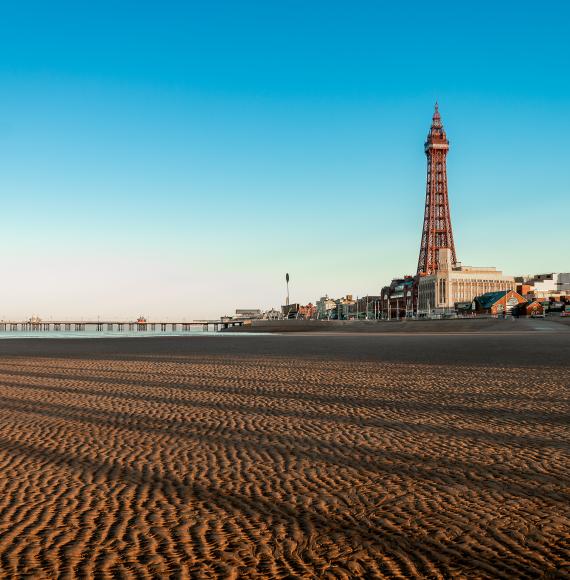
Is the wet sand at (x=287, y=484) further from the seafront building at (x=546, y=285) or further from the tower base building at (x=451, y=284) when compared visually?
the seafront building at (x=546, y=285)

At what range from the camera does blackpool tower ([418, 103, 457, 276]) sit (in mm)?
153125

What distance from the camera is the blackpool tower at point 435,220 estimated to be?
153 meters

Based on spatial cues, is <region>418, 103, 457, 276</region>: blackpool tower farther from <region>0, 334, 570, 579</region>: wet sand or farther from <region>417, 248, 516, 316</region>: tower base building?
<region>0, 334, 570, 579</region>: wet sand

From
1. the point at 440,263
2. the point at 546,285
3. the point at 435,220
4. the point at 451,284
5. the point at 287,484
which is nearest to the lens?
the point at 287,484

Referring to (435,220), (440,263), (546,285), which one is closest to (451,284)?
(440,263)

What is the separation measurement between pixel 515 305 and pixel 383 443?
135 meters

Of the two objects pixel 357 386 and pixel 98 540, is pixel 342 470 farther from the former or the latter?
pixel 357 386

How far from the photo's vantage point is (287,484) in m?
5.25

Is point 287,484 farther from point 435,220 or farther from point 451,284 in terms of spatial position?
point 451,284

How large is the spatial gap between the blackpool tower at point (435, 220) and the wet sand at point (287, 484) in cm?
14663

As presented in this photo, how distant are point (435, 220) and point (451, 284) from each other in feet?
56.6

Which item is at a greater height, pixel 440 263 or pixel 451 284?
pixel 440 263

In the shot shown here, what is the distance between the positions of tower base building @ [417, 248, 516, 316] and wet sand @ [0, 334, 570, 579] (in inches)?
5668

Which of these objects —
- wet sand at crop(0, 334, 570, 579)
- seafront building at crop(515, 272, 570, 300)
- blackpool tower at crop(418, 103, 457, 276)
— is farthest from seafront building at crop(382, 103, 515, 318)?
wet sand at crop(0, 334, 570, 579)
